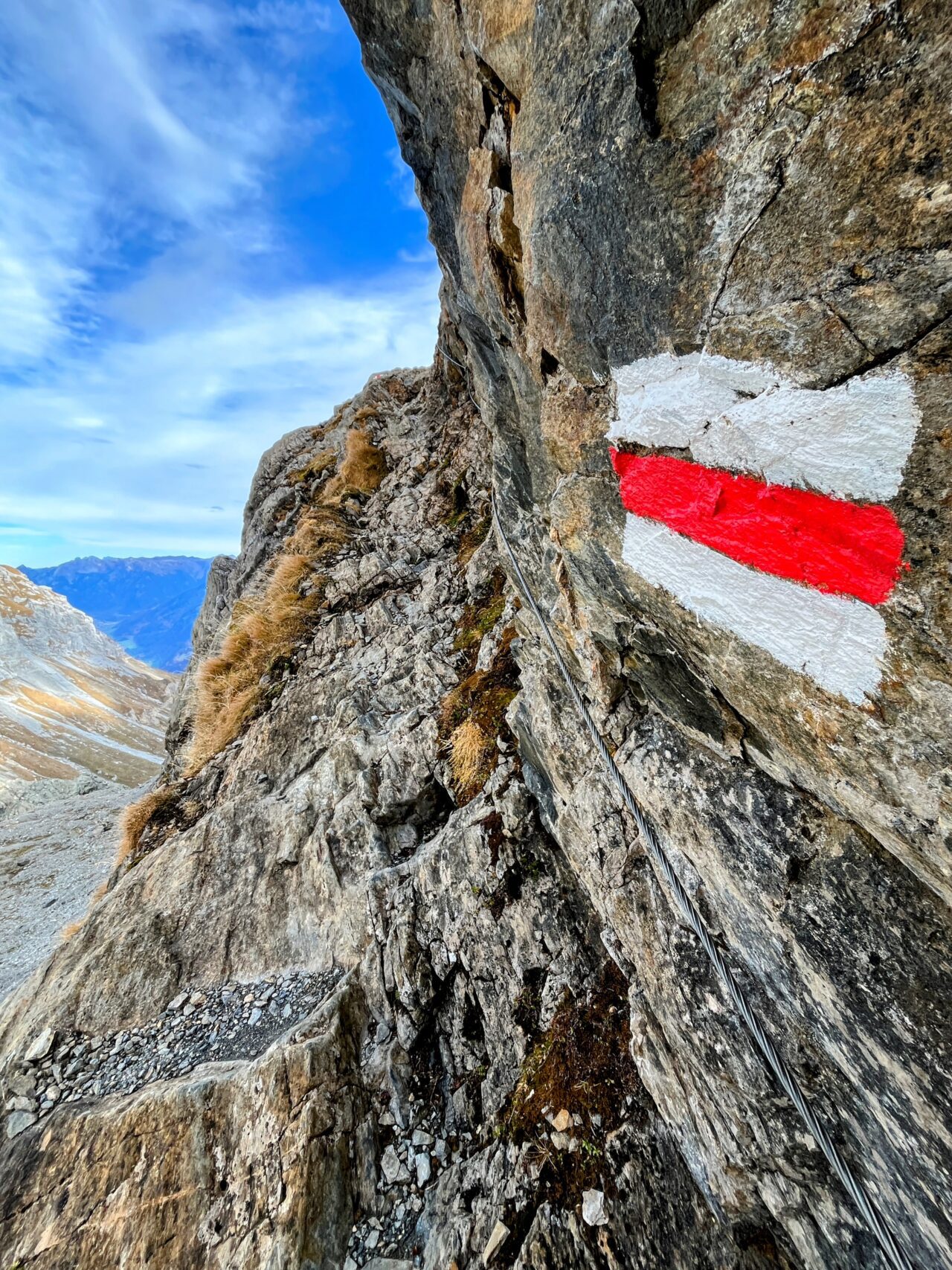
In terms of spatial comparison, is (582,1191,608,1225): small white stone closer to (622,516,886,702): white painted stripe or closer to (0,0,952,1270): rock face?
(0,0,952,1270): rock face

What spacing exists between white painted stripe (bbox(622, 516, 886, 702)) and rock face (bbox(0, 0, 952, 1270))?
3 centimetres

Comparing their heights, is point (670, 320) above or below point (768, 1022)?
above

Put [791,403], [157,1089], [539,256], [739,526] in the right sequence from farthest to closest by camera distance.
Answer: [157,1089] → [539,256] → [739,526] → [791,403]

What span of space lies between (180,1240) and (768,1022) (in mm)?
8189

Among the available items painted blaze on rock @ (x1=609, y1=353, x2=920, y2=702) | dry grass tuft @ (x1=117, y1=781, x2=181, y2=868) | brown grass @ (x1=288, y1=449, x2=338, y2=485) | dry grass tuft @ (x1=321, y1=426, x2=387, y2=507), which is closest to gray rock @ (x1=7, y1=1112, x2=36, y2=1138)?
dry grass tuft @ (x1=117, y1=781, x2=181, y2=868)

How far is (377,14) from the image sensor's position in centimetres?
769

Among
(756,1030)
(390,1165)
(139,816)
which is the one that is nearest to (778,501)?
(756,1030)

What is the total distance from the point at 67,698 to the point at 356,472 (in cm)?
12992

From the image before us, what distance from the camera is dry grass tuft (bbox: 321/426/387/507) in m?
17.0

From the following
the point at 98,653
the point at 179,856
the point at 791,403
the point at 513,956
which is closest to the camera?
the point at 791,403

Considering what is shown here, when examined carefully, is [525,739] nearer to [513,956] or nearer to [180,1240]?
[513,956]

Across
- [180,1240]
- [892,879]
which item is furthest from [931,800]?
[180,1240]

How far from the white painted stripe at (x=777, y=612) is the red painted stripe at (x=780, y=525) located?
0.08m

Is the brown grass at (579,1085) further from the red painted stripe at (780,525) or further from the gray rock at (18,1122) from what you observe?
the gray rock at (18,1122)
